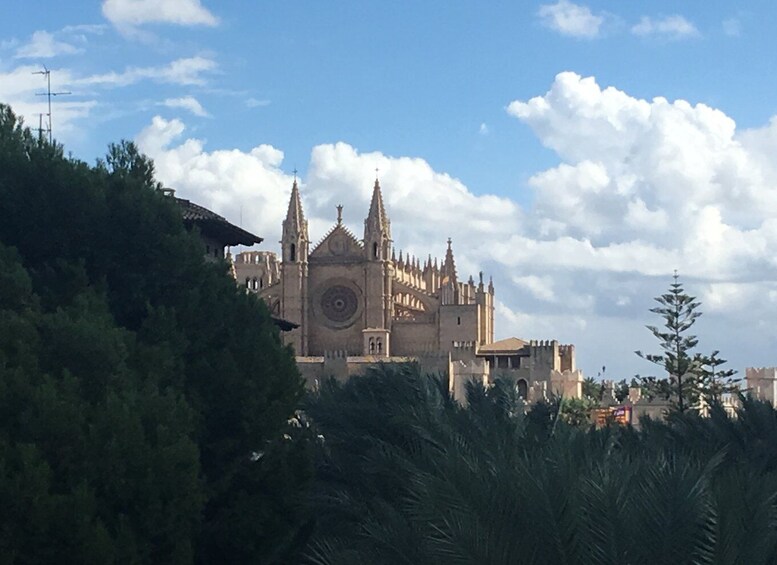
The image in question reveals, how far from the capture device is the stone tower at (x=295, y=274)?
7206 centimetres

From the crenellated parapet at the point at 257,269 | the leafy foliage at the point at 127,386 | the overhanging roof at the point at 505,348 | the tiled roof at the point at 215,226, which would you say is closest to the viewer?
the leafy foliage at the point at 127,386

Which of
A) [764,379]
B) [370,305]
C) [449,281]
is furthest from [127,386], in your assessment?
[449,281]

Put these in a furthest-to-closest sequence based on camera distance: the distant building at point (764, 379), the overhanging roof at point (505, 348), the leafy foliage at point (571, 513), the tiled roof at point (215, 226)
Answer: the overhanging roof at point (505, 348), the distant building at point (764, 379), the tiled roof at point (215, 226), the leafy foliage at point (571, 513)

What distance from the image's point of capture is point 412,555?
7512 mm

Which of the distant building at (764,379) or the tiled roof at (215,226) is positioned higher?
the tiled roof at (215,226)

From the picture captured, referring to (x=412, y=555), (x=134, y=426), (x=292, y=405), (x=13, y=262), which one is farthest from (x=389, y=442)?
(x=412, y=555)

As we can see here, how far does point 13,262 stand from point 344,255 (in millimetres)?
62775

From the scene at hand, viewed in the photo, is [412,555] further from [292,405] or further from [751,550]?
[292,405]

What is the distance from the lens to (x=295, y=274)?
238ft

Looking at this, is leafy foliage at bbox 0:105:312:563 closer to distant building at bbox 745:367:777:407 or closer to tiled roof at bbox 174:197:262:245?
tiled roof at bbox 174:197:262:245

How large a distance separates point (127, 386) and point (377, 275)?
→ 61.9 metres

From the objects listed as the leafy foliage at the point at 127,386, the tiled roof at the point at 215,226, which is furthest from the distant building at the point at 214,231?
the leafy foliage at the point at 127,386

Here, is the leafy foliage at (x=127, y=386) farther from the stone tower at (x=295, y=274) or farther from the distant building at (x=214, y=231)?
the stone tower at (x=295, y=274)

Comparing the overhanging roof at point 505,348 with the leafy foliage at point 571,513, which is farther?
the overhanging roof at point 505,348
